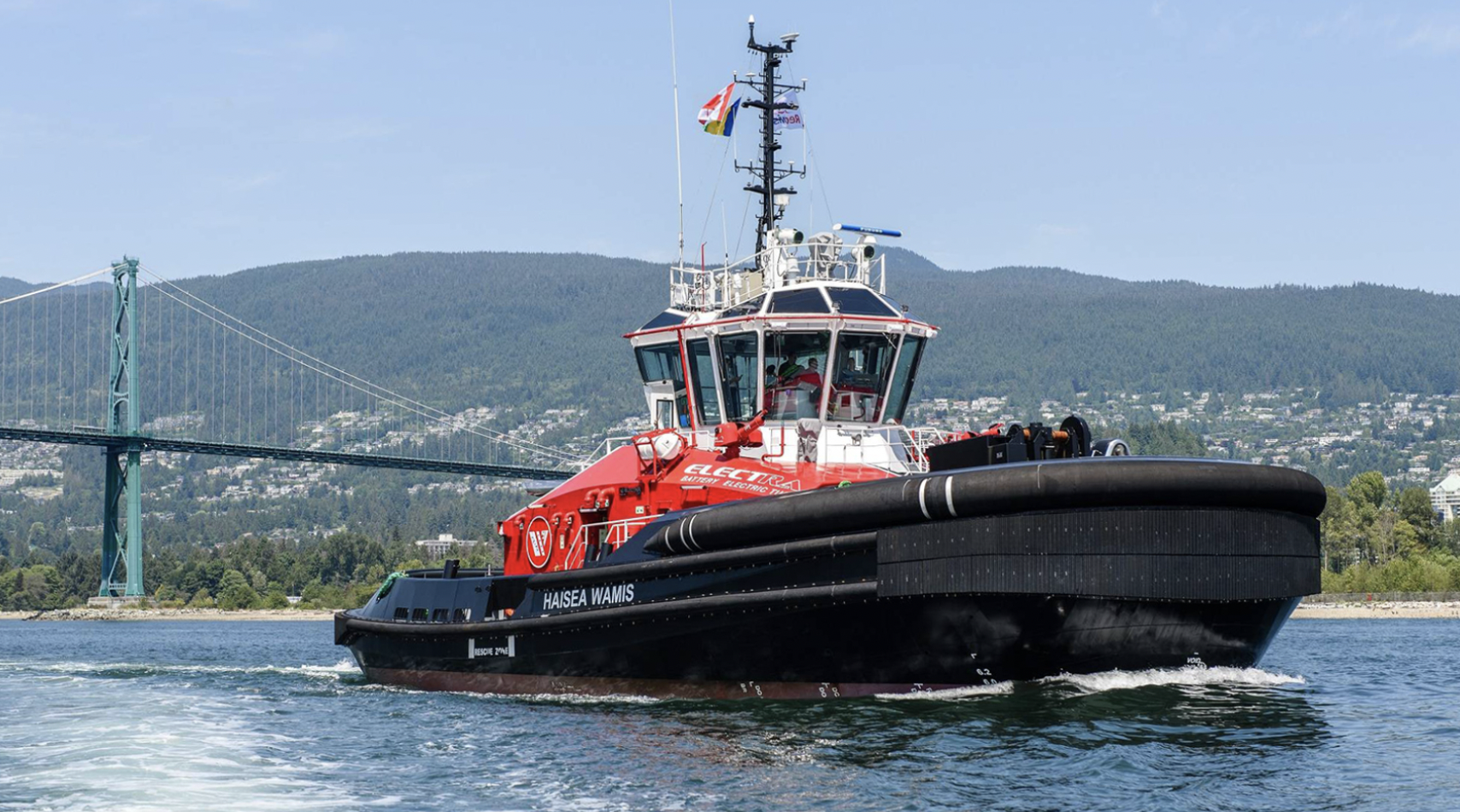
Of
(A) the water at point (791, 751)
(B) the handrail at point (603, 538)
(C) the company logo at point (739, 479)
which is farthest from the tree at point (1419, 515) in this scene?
(C) the company logo at point (739, 479)

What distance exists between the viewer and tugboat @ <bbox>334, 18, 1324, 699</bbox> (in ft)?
45.1

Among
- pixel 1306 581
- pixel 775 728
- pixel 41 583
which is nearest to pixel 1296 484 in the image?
pixel 1306 581

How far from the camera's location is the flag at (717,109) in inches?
849

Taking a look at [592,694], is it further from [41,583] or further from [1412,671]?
[41,583]

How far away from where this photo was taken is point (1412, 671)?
70.7ft

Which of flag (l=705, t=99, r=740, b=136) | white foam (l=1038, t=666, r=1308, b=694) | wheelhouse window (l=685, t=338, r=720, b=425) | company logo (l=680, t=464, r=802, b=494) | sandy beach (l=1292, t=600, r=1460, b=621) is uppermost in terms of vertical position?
flag (l=705, t=99, r=740, b=136)

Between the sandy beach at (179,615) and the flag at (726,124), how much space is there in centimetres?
6833

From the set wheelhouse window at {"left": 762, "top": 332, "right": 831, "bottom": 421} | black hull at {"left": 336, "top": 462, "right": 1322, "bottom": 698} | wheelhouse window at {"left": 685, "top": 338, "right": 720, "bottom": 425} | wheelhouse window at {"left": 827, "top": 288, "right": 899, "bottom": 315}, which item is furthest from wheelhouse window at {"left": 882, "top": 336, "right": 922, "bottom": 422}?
black hull at {"left": 336, "top": 462, "right": 1322, "bottom": 698}

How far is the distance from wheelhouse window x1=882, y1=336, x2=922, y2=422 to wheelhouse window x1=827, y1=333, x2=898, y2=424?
16 centimetres

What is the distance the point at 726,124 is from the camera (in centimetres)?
2159

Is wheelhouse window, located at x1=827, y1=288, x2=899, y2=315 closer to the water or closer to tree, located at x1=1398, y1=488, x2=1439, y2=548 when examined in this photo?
the water

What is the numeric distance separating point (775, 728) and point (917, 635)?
152 centimetres

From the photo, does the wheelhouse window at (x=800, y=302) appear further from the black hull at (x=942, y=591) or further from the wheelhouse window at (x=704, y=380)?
the black hull at (x=942, y=591)

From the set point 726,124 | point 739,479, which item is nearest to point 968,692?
point 739,479
